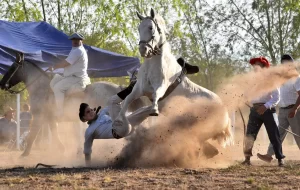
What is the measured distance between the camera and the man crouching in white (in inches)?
380

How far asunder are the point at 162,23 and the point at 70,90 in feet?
17.1

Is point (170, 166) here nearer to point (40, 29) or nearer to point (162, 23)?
point (162, 23)

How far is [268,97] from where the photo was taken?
10727mm

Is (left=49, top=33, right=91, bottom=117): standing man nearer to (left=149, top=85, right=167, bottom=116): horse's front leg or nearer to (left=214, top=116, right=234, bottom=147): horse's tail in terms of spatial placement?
(left=214, top=116, right=234, bottom=147): horse's tail

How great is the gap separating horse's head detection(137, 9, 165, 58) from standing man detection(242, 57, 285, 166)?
6.64ft

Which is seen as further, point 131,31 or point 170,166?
point 131,31

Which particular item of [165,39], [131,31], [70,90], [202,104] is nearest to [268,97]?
[202,104]

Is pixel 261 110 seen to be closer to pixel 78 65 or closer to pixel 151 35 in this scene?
pixel 151 35

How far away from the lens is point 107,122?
1030cm

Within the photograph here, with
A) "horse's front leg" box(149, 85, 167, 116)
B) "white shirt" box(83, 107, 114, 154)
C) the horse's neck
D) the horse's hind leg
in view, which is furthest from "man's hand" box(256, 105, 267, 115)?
the horse's hind leg

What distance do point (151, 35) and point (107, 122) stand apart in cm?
163

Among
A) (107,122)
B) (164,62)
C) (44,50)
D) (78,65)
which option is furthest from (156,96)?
(44,50)

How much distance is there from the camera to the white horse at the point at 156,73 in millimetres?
9562

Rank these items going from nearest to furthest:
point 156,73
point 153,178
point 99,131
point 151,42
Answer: point 153,178
point 151,42
point 156,73
point 99,131
